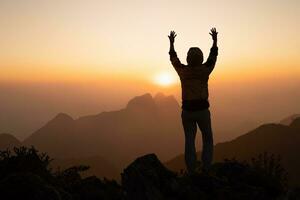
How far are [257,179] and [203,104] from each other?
2.39m

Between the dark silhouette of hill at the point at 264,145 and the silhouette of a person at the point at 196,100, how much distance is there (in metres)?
85.4

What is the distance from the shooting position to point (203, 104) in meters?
10.1

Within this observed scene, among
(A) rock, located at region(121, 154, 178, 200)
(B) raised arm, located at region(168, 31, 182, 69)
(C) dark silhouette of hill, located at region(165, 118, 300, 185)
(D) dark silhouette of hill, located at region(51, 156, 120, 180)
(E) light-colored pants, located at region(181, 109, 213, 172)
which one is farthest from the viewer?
(D) dark silhouette of hill, located at region(51, 156, 120, 180)

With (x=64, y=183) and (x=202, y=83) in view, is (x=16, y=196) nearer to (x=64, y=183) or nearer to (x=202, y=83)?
(x=64, y=183)

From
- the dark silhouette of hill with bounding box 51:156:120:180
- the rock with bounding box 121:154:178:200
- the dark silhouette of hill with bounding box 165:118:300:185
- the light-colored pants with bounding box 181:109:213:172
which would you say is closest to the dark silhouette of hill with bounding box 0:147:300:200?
the rock with bounding box 121:154:178:200

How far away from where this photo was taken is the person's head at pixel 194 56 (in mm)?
10086

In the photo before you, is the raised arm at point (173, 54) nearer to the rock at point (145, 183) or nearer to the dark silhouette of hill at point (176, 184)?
the dark silhouette of hill at point (176, 184)

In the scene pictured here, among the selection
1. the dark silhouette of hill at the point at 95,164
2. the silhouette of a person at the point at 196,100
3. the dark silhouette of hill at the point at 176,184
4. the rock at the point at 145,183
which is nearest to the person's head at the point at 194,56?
the silhouette of a person at the point at 196,100

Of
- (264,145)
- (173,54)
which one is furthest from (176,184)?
(264,145)

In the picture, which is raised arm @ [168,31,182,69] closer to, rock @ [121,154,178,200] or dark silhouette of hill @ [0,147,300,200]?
dark silhouette of hill @ [0,147,300,200]

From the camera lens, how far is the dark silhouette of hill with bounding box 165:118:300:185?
99.1 m

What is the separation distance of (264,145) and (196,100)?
101127mm

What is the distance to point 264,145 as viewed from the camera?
106812 mm

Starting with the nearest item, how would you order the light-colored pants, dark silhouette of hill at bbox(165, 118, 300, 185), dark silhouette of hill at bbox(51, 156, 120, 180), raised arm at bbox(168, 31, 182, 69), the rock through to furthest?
1. the rock
2. the light-colored pants
3. raised arm at bbox(168, 31, 182, 69)
4. dark silhouette of hill at bbox(165, 118, 300, 185)
5. dark silhouette of hill at bbox(51, 156, 120, 180)
